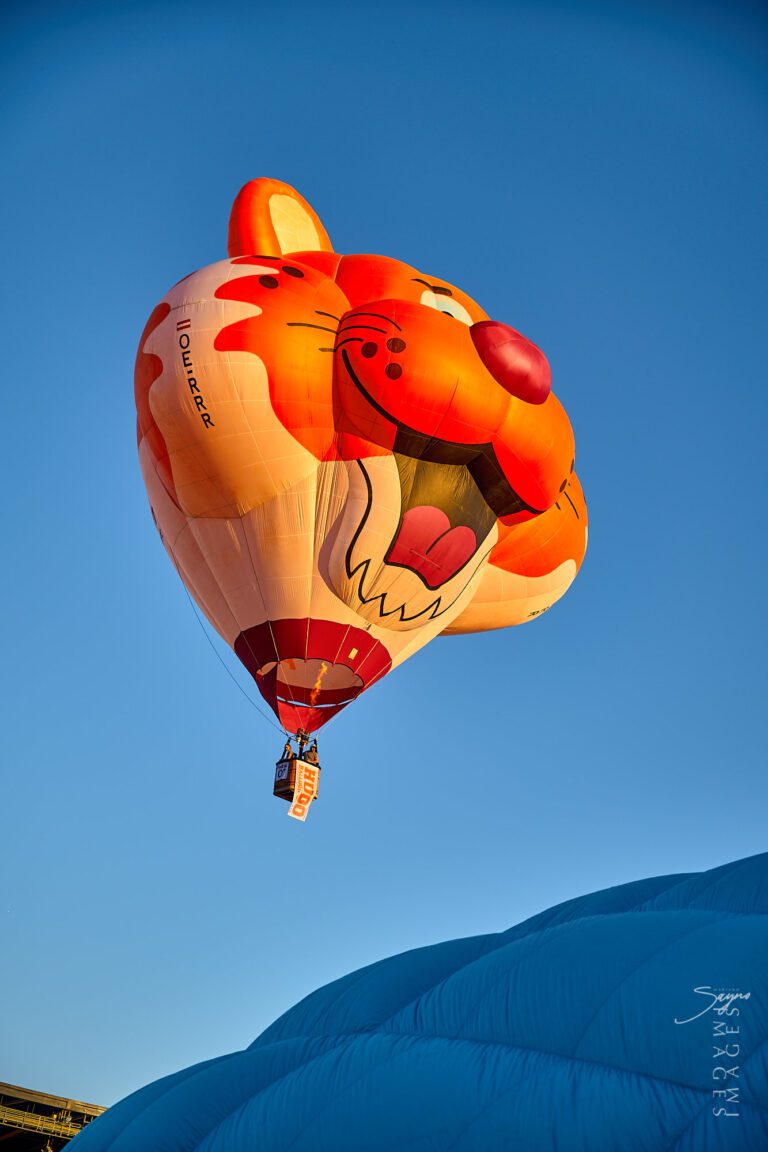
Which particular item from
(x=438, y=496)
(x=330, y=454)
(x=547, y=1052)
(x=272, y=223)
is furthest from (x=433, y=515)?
(x=547, y=1052)

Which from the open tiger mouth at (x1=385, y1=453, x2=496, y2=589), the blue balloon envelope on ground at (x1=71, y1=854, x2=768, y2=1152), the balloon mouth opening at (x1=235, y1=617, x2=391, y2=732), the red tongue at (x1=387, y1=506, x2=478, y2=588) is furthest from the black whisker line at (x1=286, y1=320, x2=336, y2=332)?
the blue balloon envelope on ground at (x1=71, y1=854, x2=768, y2=1152)

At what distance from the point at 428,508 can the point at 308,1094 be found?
809cm

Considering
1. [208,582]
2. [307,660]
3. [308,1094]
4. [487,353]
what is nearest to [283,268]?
[487,353]

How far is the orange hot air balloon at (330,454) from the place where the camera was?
45.3 feet

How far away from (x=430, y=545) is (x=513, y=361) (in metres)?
2.67

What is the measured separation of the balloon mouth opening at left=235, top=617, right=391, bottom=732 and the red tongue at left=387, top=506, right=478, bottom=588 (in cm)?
119

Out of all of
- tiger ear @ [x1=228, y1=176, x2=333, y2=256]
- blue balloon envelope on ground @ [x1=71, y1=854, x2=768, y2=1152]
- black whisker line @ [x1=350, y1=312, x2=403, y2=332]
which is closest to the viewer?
blue balloon envelope on ground @ [x1=71, y1=854, x2=768, y2=1152]

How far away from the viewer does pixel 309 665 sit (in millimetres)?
14469

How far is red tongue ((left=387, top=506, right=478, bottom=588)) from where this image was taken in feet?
46.3

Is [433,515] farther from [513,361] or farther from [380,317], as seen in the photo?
[380,317]

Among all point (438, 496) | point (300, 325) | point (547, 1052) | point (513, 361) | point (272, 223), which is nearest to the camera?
point (547, 1052)

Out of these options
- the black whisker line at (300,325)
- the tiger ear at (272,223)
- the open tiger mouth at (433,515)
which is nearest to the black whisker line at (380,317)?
the black whisker line at (300,325)

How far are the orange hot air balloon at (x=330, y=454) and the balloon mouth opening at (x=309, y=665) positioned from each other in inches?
0.8

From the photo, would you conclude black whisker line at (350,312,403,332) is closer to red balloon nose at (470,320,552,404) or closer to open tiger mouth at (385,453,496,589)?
red balloon nose at (470,320,552,404)
